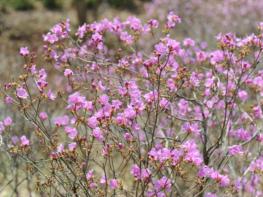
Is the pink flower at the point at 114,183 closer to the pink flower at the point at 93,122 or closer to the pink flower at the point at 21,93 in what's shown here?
the pink flower at the point at 93,122

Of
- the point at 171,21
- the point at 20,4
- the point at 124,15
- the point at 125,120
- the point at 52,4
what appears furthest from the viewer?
the point at 52,4

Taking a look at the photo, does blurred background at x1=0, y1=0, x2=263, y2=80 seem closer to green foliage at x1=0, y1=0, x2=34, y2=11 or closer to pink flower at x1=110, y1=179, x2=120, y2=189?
green foliage at x1=0, y1=0, x2=34, y2=11

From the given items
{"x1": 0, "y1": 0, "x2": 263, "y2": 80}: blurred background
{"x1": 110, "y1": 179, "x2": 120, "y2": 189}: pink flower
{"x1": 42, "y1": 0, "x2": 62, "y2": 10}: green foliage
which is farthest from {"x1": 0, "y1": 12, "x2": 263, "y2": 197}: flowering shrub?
{"x1": 42, "y1": 0, "x2": 62, "y2": 10}: green foliage

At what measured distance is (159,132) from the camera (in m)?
4.89

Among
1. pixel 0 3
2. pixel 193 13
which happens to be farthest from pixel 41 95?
pixel 0 3

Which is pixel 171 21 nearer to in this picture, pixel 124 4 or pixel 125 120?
pixel 125 120

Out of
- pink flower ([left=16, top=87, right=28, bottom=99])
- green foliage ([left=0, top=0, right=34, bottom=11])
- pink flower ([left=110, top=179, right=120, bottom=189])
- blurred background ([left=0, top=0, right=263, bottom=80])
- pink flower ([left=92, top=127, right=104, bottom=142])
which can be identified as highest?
green foliage ([left=0, top=0, right=34, bottom=11])

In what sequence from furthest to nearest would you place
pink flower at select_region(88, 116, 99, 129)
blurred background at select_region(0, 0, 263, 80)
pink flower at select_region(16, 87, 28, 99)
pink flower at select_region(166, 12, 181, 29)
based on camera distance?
1. blurred background at select_region(0, 0, 263, 80)
2. pink flower at select_region(166, 12, 181, 29)
3. pink flower at select_region(16, 87, 28, 99)
4. pink flower at select_region(88, 116, 99, 129)

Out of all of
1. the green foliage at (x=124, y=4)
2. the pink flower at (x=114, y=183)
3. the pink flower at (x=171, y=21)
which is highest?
the green foliage at (x=124, y=4)

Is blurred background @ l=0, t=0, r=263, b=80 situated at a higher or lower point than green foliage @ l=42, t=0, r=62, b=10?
lower

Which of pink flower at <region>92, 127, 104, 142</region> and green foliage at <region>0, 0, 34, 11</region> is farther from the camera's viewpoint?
green foliage at <region>0, 0, 34, 11</region>

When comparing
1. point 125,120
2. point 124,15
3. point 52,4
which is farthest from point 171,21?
point 52,4

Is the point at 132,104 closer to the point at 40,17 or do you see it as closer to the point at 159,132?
the point at 159,132

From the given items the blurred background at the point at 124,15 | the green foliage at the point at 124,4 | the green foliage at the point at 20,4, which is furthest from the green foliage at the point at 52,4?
the green foliage at the point at 124,4
